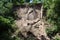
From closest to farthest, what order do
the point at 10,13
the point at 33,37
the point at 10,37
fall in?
the point at 10,37 → the point at 33,37 → the point at 10,13

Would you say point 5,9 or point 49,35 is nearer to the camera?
point 49,35

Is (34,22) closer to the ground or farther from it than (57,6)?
closer to the ground

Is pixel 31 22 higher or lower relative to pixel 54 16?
lower

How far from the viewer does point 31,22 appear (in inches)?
795

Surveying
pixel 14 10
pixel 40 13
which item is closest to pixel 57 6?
pixel 40 13

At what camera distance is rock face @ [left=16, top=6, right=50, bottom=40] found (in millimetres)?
19516

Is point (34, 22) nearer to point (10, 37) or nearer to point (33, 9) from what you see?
point (33, 9)

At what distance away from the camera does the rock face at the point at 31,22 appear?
19516 mm

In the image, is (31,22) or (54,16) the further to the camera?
(31,22)

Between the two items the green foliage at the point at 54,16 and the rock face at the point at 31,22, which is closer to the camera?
the green foliage at the point at 54,16

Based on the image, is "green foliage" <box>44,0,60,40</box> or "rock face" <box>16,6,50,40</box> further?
"rock face" <box>16,6,50,40</box>

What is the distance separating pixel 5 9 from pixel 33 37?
378cm

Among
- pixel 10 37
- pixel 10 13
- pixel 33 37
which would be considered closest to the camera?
pixel 10 37

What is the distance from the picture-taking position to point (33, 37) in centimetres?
1945
